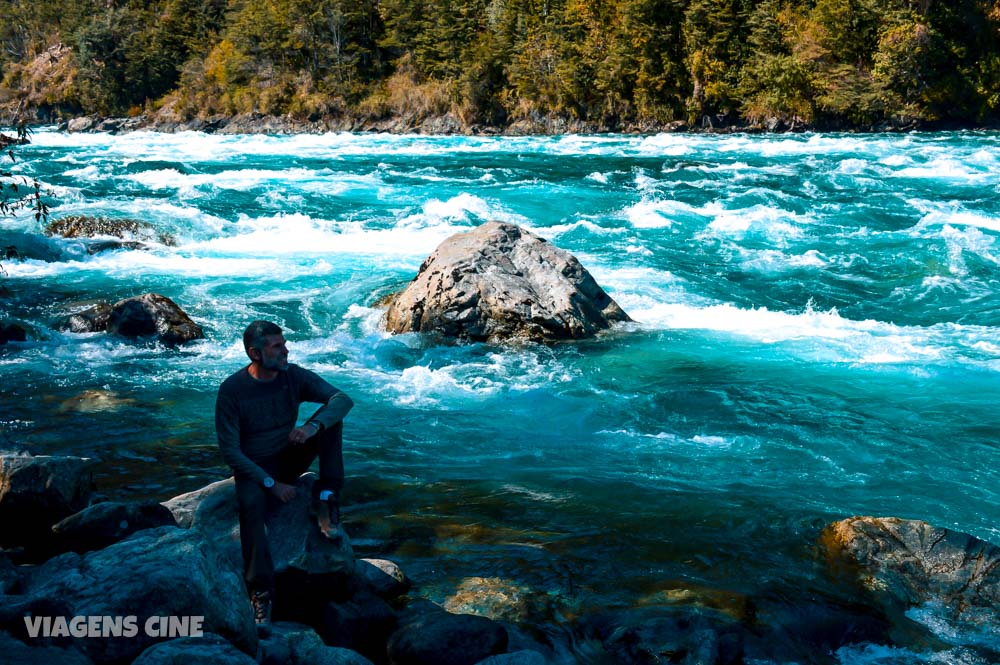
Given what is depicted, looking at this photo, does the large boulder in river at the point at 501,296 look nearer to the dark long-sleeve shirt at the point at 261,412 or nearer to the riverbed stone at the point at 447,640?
the dark long-sleeve shirt at the point at 261,412

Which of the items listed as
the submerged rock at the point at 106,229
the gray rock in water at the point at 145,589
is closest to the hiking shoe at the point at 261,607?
the gray rock in water at the point at 145,589

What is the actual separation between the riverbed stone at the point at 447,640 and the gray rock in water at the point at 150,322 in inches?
301

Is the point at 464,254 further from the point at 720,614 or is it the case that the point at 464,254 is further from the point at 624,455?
the point at 720,614

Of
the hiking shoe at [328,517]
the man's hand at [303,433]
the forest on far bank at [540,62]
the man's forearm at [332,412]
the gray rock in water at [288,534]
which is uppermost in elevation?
the forest on far bank at [540,62]

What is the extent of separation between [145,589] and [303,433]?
1.10 metres

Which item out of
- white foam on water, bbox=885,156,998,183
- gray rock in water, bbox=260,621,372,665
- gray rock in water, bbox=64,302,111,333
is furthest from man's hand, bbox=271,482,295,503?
white foam on water, bbox=885,156,998,183

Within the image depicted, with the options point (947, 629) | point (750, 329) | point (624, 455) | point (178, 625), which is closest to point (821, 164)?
point (750, 329)

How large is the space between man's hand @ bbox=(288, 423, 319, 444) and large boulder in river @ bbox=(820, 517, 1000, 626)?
345 centimetres

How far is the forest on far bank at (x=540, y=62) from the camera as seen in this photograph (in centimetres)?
3872

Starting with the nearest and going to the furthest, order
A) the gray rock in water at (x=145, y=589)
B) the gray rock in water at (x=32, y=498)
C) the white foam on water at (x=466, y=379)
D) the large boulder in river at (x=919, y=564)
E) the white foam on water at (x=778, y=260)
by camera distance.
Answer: the gray rock in water at (x=145, y=589) → the large boulder in river at (x=919, y=564) → the gray rock in water at (x=32, y=498) → the white foam on water at (x=466, y=379) → the white foam on water at (x=778, y=260)

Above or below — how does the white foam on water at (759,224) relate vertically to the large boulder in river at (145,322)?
above

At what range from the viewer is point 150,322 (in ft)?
36.0

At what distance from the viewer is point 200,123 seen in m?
66.2

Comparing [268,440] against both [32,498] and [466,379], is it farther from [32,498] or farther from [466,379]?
[466,379]
